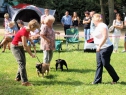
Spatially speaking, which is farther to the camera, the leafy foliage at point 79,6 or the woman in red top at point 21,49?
the leafy foliage at point 79,6

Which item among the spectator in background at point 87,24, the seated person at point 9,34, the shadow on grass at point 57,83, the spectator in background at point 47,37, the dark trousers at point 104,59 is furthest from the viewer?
the spectator in background at point 87,24

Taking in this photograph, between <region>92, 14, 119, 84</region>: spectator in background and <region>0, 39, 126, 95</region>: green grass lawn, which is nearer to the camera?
<region>0, 39, 126, 95</region>: green grass lawn

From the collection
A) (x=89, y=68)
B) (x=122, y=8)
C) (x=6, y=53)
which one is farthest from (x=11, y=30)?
(x=122, y=8)

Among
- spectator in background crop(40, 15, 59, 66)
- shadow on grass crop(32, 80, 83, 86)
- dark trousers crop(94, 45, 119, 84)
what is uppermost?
spectator in background crop(40, 15, 59, 66)

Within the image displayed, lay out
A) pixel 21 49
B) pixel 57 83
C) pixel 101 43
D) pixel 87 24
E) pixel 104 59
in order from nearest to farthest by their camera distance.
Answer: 1. pixel 101 43
2. pixel 104 59
3. pixel 21 49
4. pixel 57 83
5. pixel 87 24

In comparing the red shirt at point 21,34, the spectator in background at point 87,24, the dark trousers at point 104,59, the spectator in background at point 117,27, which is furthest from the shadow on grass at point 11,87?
the spectator in background at point 87,24

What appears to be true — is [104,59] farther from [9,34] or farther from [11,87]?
[9,34]

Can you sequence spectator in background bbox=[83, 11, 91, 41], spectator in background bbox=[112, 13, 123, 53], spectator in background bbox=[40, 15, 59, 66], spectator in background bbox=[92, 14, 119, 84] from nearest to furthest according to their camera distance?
1. spectator in background bbox=[92, 14, 119, 84]
2. spectator in background bbox=[40, 15, 59, 66]
3. spectator in background bbox=[112, 13, 123, 53]
4. spectator in background bbox=[83, 11, 91, 41]

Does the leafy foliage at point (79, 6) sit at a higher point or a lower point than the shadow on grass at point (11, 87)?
higher

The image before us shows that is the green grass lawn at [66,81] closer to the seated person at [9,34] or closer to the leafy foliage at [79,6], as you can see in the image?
the seated person at [9,34]

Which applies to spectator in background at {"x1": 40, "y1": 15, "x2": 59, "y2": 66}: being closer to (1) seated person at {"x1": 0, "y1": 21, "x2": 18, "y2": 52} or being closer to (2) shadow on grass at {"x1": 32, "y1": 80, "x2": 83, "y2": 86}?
(2) shadow on grass at {"x1": 32, "y1": 80, "x2": 83, "y2": 86}

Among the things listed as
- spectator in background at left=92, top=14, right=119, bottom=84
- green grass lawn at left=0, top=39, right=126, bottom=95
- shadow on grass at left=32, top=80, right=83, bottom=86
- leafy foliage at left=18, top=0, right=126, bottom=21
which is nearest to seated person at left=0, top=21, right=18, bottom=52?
green grass lawn at left=0, top=39, right=126, bottom=95

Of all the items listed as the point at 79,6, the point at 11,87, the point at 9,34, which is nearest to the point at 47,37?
the point at 11,87

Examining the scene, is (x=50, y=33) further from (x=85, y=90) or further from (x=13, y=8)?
(x=13, y=8)
